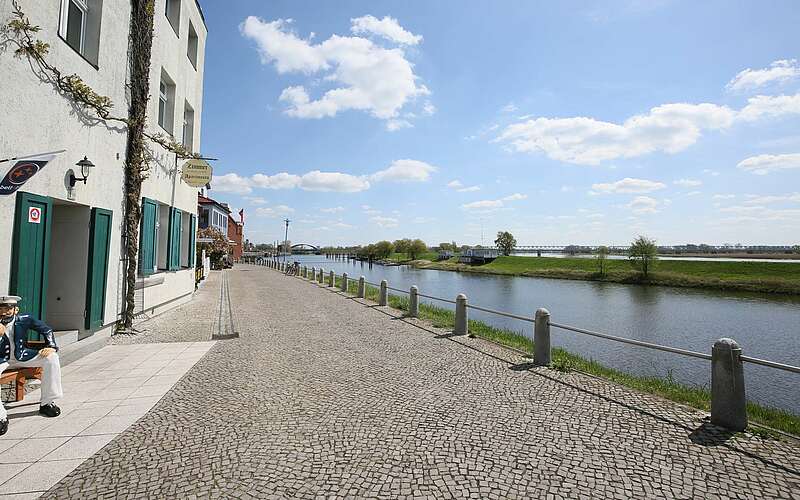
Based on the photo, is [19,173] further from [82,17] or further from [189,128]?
[189,128]

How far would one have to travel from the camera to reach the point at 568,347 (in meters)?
13.5

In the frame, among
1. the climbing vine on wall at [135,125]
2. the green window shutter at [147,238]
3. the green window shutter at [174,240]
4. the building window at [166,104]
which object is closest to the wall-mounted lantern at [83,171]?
the climbing vine on wall at [135,125]

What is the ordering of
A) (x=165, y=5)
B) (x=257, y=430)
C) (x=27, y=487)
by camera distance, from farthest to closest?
1. (x=165, y=5)
2. (x=257, y=430)
3. (x=27, y=487)

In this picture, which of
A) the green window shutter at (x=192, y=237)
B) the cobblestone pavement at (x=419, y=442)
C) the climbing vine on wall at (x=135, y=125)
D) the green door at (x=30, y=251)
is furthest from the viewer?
the green window shutter at (x=192, y=237)

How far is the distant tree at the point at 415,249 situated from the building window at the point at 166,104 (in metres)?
104

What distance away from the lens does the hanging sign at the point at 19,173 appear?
5.06 meters

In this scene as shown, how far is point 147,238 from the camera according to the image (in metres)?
10.3

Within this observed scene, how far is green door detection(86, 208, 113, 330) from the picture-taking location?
7887 mm

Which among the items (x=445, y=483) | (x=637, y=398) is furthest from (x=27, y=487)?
(x=637, y=398)

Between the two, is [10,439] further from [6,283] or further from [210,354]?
[210,354]

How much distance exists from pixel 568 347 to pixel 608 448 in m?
10.0

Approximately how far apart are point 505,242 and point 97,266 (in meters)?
111

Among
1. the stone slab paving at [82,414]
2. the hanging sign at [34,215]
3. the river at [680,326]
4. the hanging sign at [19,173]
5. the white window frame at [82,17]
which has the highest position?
the white window frame at [82,17]

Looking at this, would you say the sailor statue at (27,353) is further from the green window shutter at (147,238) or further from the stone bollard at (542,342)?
the stone bollard at (542,342)
